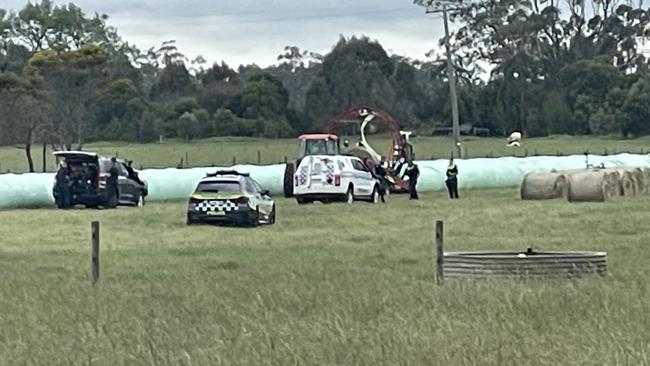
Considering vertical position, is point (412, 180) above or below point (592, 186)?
above

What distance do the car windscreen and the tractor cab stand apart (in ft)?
46.1

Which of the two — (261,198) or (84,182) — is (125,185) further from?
(261,198)

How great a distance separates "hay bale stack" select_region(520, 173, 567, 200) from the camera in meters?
42.2

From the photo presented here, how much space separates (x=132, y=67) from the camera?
10156 cm

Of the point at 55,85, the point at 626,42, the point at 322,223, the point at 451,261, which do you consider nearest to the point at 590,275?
the point at 451,261

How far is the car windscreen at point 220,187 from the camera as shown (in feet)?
109

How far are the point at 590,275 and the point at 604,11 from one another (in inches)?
3819

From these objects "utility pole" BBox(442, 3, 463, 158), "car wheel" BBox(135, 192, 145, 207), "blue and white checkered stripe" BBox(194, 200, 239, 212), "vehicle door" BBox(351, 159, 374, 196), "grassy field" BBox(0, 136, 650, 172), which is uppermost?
"utility pole" BBox(442, 3, 463, 158)

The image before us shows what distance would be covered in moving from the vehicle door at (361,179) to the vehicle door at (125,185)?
6.67 metres

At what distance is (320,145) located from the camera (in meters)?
47.8

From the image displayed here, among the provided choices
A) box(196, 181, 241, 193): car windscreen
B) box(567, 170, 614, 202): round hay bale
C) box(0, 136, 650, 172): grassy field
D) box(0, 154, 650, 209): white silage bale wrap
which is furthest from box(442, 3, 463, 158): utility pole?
box(196, 181, 241, 193): car windscreen

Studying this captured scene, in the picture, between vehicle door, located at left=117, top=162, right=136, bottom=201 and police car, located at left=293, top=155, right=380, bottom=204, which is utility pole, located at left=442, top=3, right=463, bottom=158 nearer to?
police car, located at left=293, top=155, right=380, bottom=204

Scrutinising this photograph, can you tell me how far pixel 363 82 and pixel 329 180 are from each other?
2342 inches

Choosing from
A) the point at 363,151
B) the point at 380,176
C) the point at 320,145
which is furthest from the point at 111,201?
the point at 363,151
